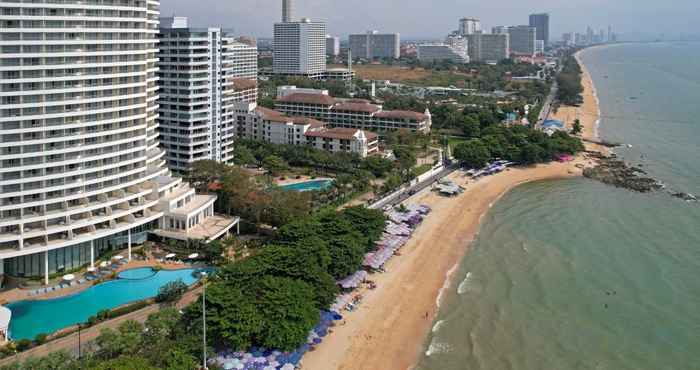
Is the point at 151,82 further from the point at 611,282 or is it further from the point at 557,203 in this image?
the point at 557,203

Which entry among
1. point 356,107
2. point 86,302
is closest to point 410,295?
point 86,302

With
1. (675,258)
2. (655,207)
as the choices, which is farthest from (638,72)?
(675,258)

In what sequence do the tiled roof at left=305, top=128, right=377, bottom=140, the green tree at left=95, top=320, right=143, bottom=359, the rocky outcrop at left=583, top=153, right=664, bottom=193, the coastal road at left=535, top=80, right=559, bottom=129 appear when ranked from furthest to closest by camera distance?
the coastal road at left=535, top=80, right=559, bottom=129
the tiled roof at left=305, top=128, right=377, bottom=140
the rocky outcrop at left=583, top=153, right=664, bottom=193
the green tree at left=95, top=320, right=143, bottom=359

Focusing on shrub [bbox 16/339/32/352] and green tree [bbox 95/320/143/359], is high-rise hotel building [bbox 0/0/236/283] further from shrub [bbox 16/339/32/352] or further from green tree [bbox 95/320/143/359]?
green tree [bbox 95/320/143/359]

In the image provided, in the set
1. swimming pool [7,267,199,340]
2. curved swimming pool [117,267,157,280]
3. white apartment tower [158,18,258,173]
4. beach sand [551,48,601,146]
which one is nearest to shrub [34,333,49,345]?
swimming pool [7,267,199,340]

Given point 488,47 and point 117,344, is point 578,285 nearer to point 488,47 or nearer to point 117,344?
point 117,344

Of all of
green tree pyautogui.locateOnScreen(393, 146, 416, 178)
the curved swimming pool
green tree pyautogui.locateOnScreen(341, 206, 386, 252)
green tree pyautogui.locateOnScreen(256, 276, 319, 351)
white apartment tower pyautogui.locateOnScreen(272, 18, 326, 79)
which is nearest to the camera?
green tree pyautogui.locateOnScreen(256, 276, 319, 351)
